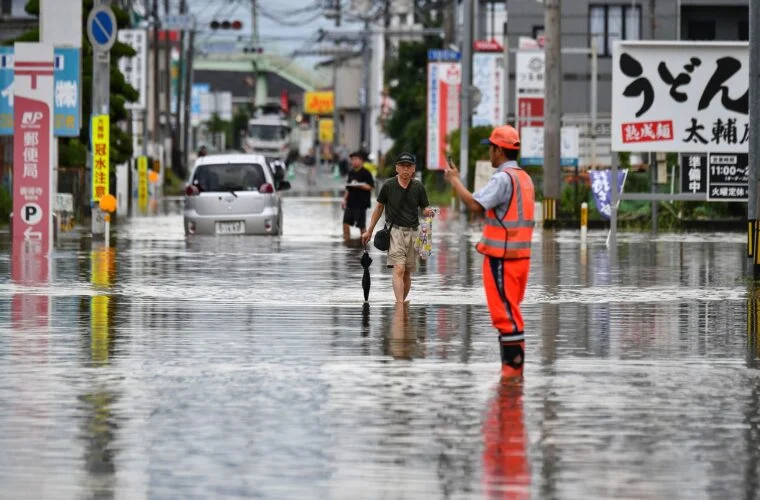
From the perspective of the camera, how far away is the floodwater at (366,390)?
872 centimetres

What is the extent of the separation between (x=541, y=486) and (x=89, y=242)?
23969 millimetres

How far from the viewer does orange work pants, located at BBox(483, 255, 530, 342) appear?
1267 cm

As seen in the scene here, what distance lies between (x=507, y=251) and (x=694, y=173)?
21670mm

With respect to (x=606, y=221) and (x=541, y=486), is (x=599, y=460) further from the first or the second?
(x=606, y=221)

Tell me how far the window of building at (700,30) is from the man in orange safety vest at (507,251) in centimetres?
5742

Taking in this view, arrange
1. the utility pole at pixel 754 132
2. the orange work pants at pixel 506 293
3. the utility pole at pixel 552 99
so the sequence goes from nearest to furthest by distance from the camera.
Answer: the orange work pants at pixel 506 293, the utility pole at pixel 754 132, the utility pole at pixel 552 99

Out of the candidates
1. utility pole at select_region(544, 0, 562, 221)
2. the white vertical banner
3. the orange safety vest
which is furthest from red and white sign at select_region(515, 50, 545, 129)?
the orange safety vest

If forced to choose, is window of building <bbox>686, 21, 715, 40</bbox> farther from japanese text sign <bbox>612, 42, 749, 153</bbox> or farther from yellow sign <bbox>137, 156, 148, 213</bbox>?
japanese text sign <bbox>612, 42, 749, 153</bbox>

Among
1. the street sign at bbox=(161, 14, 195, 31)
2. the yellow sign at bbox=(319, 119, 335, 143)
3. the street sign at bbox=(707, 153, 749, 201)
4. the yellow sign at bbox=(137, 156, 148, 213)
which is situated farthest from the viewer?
the yellow sign at bbox=(319, 119, 335, 143)

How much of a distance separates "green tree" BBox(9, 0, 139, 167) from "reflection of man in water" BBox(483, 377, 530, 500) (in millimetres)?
30232

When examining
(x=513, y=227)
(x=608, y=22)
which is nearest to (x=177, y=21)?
(x=608, y=22)

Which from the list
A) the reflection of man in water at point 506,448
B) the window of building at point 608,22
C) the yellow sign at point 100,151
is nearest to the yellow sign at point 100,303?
the reflection of man in water at point 506,448

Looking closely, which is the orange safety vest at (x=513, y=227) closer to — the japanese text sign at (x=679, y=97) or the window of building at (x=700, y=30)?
the japanese text sign at (x=679, y=97)

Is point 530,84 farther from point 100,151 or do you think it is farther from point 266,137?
point 266,137
